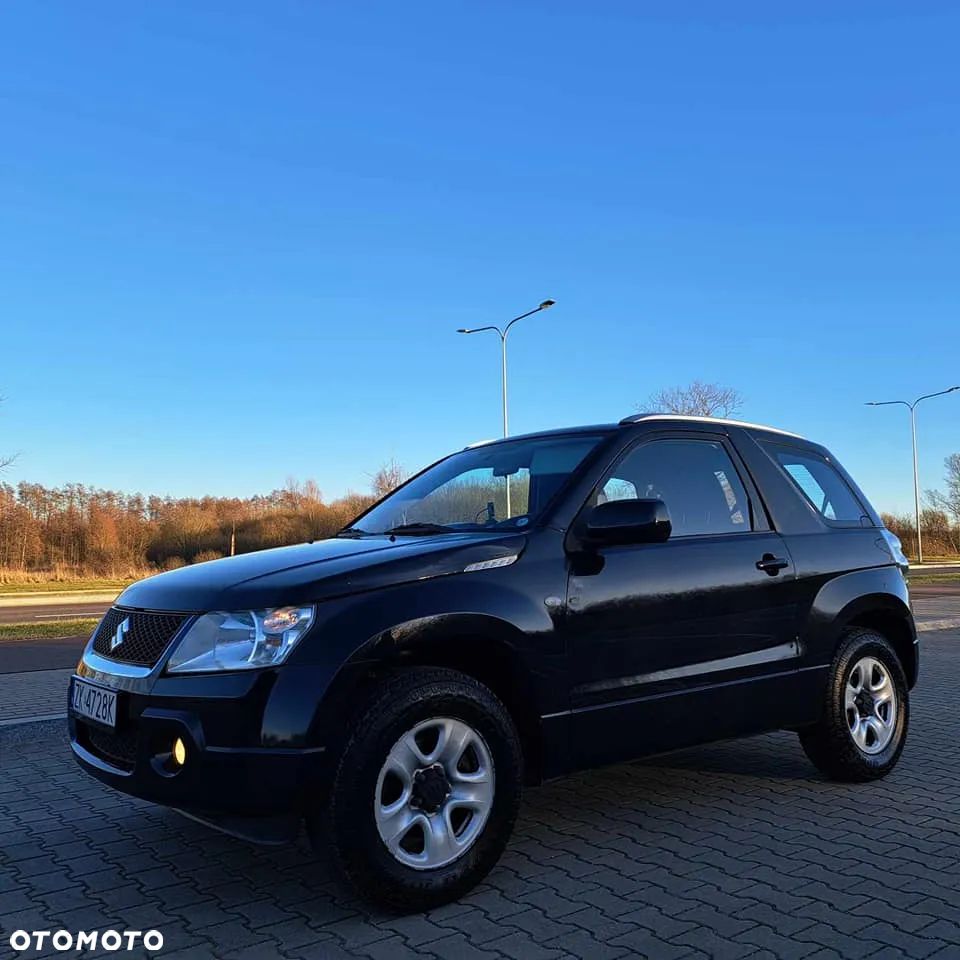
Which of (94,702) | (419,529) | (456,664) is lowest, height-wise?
(94,702)

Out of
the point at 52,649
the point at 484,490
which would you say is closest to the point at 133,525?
the point at 52,649

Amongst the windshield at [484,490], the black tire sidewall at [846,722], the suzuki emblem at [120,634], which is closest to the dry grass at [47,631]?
the windshield at [484,490]

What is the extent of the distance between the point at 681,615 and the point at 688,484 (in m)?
0.75

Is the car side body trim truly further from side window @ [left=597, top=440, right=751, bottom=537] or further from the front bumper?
the front bumper

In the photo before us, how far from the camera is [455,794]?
336 centimetres

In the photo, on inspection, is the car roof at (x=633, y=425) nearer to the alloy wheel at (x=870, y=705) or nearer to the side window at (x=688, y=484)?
the side window at (x=688, y=484)

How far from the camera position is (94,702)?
3551 mm

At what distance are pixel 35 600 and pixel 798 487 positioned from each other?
85.6ft

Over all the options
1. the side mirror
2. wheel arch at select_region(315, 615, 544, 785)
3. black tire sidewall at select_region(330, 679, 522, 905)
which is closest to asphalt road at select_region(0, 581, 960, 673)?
wheel arch at select_region(315, 615, 544, 785)

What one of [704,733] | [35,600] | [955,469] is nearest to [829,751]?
[704,733]

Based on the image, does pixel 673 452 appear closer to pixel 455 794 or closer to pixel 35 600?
pixel 455 794

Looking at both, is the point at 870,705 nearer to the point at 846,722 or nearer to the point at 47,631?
the point at 846,722

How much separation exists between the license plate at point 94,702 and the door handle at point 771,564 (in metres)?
2.97

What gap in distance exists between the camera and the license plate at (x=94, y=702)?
3.40 meters
